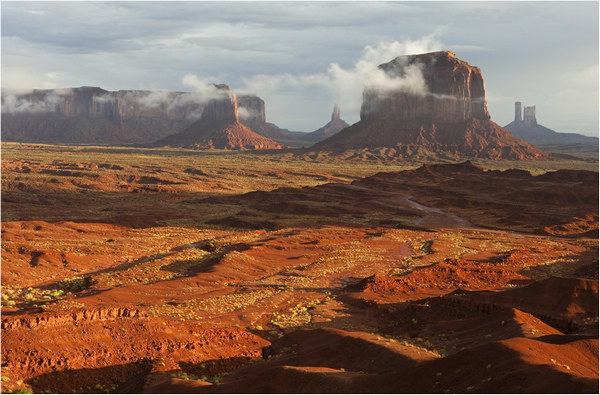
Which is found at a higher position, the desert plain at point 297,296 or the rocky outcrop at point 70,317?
the rocky outcrop at point 70,317

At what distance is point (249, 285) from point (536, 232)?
42723mm

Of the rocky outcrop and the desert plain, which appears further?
the rocky outcrop

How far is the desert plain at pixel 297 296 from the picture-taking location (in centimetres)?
1828

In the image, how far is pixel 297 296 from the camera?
3359cm

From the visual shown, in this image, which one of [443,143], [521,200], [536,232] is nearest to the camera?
[536,232]

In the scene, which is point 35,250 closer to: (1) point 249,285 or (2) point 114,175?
(1) point 249,285

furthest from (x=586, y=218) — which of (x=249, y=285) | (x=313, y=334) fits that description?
(x=313, y=334)

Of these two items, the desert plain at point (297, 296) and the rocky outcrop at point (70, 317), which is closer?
the desert plain at point (297, 296)

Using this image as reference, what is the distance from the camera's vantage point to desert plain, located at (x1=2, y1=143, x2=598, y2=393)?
18.3 m

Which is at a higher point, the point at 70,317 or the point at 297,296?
the point at 70,317

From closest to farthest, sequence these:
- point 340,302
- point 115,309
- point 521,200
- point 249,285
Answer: point 115,309
point 340,302
point 249,285
point 521,200

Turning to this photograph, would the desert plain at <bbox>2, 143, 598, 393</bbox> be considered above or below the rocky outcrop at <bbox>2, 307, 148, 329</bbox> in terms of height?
below

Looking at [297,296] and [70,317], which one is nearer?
[70,317]

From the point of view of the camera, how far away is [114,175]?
11638 centimetres
